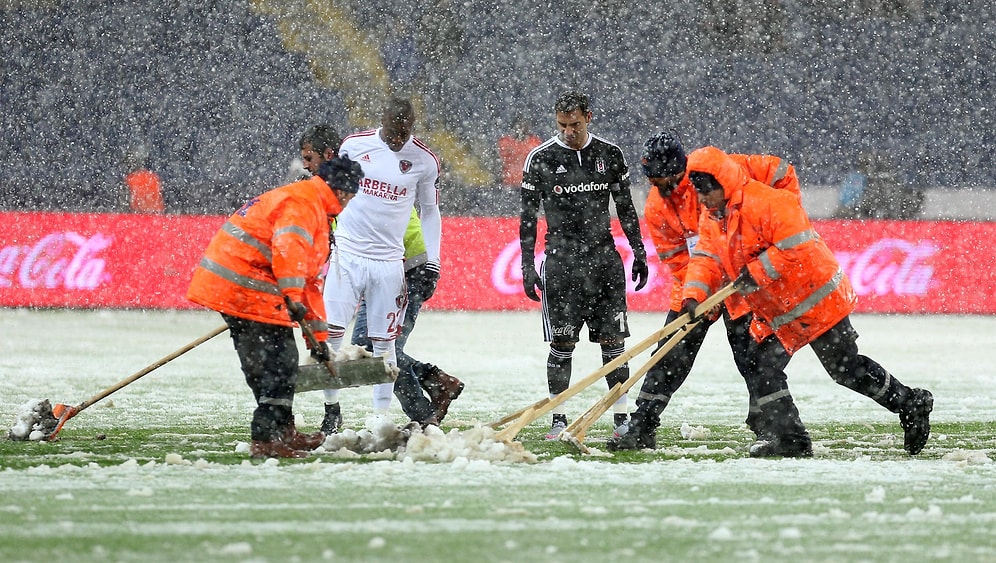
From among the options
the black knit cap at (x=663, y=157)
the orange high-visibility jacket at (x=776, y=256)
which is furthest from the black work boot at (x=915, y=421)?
the black knit cap at (x=663, y=157)

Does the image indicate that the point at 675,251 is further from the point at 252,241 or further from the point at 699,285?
the point at 252,241

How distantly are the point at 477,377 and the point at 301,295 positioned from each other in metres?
4.67

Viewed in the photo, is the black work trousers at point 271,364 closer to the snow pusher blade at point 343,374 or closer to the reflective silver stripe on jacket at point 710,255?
the snow pusher blade at point 343,374

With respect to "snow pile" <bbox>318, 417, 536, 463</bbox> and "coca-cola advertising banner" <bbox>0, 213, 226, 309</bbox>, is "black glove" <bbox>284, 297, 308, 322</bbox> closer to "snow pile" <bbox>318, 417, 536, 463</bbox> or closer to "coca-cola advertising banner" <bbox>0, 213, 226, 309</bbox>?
"snow pile" <bbox>318, 417, 536, 463</bbox>

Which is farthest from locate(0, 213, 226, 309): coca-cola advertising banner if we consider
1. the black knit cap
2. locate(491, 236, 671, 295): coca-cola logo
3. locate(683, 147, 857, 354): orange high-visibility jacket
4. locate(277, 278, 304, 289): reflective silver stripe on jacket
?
locate(683, 147, 857, 354): orange high-visibility jacket

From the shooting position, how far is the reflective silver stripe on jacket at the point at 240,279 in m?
5.45

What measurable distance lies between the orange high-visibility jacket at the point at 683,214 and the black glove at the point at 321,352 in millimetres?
1710

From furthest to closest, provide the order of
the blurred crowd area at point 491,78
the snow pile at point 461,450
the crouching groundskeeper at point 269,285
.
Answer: the blurred crowd area at point 491,78, the crouching groundskeeper at point 269,285, the snow pile at point 461,450

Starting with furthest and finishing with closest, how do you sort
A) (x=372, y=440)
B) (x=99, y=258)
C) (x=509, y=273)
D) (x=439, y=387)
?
1. (x=509, y=273)
2. (x=99, y=258)
3. (x=439, y=387)
4. (x=372, y=440)

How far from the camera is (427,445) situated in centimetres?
529

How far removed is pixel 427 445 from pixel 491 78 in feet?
56.8

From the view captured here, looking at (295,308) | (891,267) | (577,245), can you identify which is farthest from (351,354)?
(891,267)

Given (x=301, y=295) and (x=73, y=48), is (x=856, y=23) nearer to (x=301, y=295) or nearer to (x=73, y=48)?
(x=73, y=48)

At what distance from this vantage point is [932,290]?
55.3 ft
